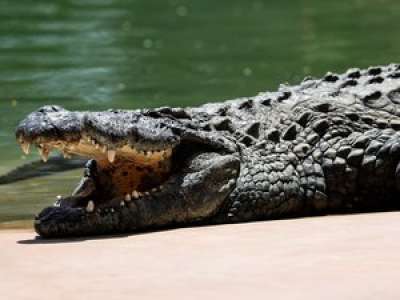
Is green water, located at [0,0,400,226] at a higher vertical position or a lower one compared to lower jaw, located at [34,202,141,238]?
higher

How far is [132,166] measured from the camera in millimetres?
7969

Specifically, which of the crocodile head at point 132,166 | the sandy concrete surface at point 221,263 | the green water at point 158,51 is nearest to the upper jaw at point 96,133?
the crocodile head at point 132,166

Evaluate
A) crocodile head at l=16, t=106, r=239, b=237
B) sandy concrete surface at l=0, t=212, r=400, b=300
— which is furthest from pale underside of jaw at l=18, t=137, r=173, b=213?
sandy concrete surface at l=0, t=212, r=400, b=300

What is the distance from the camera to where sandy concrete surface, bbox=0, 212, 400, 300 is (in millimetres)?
5734

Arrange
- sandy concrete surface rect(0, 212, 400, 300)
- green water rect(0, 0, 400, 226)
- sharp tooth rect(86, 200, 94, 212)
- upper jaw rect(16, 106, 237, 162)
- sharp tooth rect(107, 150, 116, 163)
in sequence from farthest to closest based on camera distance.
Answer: green water rect(0, 0, 400, 226) → sharp tooth rect(86, 200, 94, 212) → sharp tooth rect(107, 150, 116, 163) → upper jaw rect(16, 106, 237, 162) → sandy concrete surface rect(0, 212, 400, 300)

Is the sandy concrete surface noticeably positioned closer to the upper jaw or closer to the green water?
the upper jaw

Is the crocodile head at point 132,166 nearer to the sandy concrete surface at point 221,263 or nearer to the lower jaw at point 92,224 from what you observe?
the lower jaw at point 92,224

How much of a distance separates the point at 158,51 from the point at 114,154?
417 inches

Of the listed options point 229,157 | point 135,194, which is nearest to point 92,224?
point 135,194

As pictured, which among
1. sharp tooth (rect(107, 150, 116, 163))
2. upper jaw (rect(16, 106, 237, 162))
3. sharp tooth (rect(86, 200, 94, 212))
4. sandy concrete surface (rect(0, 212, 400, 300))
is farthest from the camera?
sharp tooth (rect(86, 200, 94, 212))

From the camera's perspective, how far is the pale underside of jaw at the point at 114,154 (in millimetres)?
7551

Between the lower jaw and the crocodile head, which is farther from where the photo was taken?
the lower jaw

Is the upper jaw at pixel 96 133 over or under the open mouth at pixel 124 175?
over

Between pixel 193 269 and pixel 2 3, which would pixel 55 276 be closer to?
pixel 193 269
